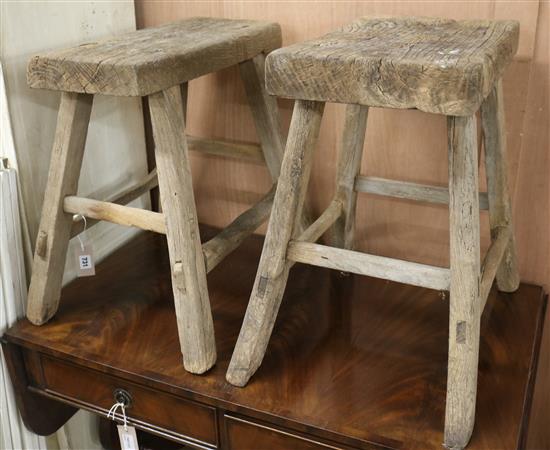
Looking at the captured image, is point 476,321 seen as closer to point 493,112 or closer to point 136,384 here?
point 493,112

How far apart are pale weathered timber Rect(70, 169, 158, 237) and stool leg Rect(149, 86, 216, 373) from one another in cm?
25

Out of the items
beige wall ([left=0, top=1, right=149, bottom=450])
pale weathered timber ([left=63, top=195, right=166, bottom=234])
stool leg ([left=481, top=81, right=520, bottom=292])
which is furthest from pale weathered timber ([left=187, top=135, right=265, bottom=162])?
stool leg ([left=481, top=81, right=520, bottom=292])

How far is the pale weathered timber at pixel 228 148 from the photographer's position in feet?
4.09

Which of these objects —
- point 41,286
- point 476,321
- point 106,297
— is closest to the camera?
point 476,321

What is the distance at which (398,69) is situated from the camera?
73cm

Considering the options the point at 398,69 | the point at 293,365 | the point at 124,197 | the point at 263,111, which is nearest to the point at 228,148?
the point at 263,111

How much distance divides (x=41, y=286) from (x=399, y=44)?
68 centimetres

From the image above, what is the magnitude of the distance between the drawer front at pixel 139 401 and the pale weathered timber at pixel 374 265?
0.27 metres

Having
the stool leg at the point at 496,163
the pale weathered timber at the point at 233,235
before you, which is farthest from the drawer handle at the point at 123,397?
the stool leg at the point at 496,163

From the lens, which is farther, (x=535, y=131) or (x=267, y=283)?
(x=535, y=131)

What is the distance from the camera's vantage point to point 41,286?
1091mm

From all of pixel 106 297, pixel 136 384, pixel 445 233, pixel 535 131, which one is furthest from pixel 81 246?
pixel 535 131

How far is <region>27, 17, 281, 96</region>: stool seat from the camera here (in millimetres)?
870

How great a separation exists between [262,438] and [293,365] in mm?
120
